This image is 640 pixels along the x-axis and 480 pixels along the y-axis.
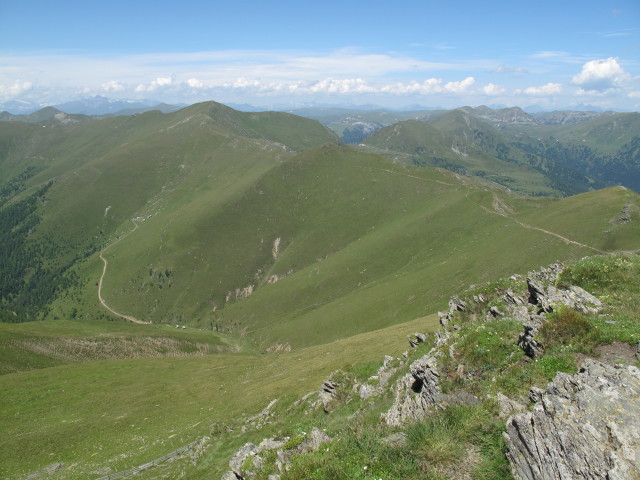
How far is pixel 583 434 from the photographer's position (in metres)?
10.5

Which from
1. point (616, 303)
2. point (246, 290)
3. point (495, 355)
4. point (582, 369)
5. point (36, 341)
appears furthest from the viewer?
point (246, 290)

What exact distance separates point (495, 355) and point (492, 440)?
812 cm

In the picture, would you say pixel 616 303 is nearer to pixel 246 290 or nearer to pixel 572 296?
pixel 572 296

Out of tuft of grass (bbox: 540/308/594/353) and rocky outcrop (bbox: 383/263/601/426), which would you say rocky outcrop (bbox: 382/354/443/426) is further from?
tuft of grass (bbox: 540/308/594/353)

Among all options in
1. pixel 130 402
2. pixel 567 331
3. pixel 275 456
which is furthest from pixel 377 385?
pixel 130 402

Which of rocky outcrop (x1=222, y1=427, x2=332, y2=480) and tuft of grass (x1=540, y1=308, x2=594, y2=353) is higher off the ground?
tuft of grass (x1=540, y1=308, x2=594, y2=353)

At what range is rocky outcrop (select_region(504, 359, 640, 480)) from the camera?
32.4 feet

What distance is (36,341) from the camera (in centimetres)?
9831

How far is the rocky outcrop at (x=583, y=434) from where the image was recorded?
9.88 m

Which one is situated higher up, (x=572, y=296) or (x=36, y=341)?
(x=572, y=296)

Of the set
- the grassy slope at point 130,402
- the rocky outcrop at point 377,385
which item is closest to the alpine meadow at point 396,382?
the rocky outcrop at point 377,385

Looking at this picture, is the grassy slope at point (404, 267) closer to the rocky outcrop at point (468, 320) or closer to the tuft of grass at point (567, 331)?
the rocky outcrop at point (468, 320)

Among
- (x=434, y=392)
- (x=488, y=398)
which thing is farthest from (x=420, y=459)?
(x=434, y=392)

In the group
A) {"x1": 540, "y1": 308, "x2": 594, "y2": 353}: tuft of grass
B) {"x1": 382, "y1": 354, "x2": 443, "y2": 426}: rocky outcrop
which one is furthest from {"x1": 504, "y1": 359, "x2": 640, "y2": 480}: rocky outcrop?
{"x1": 382, "y1": 354, "x2": 443, "y2": 426}: rocky outcrop
